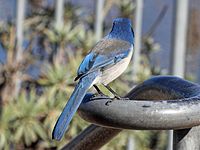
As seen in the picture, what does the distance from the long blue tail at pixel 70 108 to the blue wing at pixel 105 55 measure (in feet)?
0.30

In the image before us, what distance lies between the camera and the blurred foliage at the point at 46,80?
405 centimetres

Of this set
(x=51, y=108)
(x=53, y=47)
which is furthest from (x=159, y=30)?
(x=51, y=108)

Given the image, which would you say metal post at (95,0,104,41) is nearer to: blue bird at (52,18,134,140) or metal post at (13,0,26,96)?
metal post at (13,0,26,96)

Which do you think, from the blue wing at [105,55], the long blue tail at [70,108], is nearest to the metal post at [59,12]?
the blue wing at [105,55]

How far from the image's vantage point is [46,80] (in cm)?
422

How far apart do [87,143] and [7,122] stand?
2.86m

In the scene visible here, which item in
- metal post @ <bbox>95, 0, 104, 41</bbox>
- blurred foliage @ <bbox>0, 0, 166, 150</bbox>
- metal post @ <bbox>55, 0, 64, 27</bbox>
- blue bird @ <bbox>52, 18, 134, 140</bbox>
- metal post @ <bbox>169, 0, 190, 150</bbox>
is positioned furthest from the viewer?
metal post @ <bbox>55, 0, 64, 27</bbox>

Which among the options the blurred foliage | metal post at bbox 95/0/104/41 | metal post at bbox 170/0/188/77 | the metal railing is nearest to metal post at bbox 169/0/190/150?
metal post at bbox 170/0/188/77

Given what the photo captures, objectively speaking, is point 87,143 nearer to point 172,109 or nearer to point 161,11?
point 172,109

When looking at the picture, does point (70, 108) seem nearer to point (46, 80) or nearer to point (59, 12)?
point (46, 80)

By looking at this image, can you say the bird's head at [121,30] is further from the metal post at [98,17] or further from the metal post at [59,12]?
the metal post at [59,12]

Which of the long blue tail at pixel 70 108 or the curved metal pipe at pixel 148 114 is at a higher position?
the curved metal pipe at pixel 148 114

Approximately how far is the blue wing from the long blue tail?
0.30 feet

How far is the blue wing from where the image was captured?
1.30 meters
